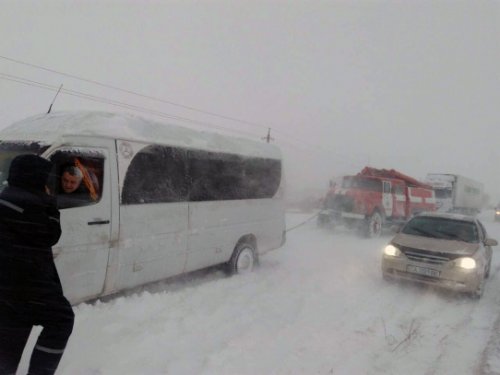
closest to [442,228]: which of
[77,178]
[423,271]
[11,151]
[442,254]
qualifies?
[442,254]

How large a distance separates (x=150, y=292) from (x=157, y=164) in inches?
77.5

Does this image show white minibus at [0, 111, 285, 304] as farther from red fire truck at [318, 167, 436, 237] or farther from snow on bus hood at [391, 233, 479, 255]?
red fire truck at [318, 167, 436, 237]

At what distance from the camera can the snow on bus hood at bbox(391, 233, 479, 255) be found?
6.98 meters

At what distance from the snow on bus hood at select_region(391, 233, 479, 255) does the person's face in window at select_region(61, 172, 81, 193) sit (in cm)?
570

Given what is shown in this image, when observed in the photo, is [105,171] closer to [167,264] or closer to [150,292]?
[167,264]

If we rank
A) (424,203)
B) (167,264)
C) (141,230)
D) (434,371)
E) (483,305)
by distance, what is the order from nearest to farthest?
(434,371), (141,230), (167,264), (483,305), (424,203)

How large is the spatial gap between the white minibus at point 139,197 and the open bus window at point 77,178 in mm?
11

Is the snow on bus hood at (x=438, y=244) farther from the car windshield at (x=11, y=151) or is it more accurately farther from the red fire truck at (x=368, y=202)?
the red fire truck at (x=368, y=202)

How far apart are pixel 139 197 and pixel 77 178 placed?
0.98m

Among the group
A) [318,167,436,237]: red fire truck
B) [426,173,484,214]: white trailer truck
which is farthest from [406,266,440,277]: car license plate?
[426,173,484,214]: white trailer truck

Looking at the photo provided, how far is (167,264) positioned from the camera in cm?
573

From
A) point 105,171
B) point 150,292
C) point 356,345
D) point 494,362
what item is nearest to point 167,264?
point 150,292

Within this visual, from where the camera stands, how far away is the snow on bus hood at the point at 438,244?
6.98m

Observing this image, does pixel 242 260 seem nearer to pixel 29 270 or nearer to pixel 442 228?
pixel 442 228
